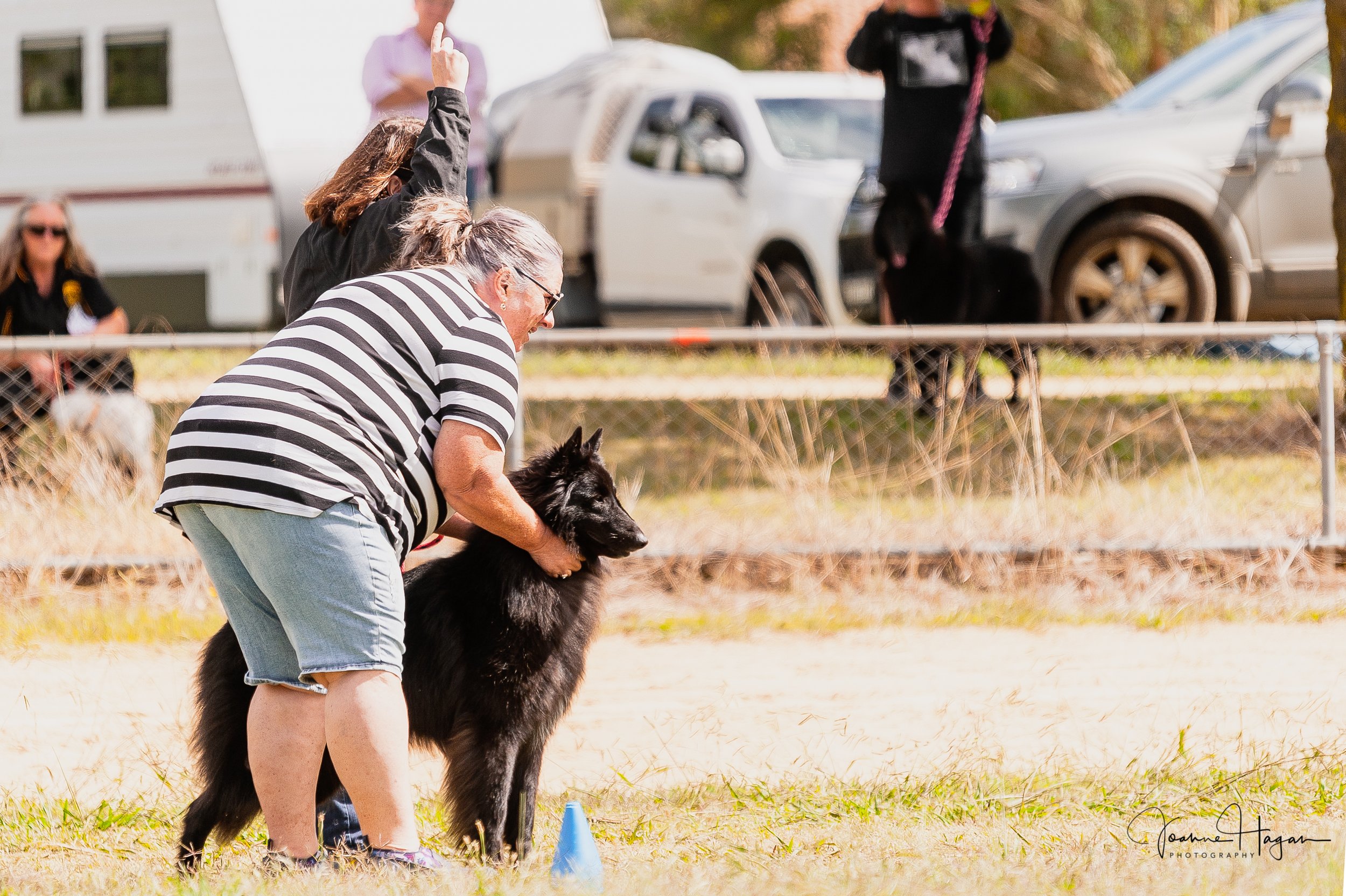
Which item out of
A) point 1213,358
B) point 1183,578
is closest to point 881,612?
point 1183,578

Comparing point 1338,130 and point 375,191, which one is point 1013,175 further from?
point 375,191

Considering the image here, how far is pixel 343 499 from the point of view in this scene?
282 cm

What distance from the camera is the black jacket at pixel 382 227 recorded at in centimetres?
332

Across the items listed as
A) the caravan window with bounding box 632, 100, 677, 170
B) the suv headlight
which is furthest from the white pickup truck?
the suv headlight

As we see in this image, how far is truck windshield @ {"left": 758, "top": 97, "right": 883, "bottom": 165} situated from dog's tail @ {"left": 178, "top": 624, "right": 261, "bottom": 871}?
795cm

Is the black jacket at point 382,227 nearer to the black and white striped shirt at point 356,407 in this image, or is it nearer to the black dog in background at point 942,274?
the black and white striped shirt at point 356,407

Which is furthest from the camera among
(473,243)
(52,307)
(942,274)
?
(942,274)

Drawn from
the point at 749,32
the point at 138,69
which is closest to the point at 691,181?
the point at 138,69

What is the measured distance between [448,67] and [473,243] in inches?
24.9

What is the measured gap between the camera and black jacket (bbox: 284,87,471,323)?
332cm

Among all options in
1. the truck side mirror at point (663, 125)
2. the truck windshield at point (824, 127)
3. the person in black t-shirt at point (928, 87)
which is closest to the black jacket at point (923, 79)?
the person in black t-shirt at point (928, 87)

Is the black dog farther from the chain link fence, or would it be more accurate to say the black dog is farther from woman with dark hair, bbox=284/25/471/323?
the chain link fence

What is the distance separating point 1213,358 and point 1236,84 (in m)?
2.45

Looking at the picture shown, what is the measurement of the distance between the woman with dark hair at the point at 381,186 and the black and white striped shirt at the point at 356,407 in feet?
1.21
